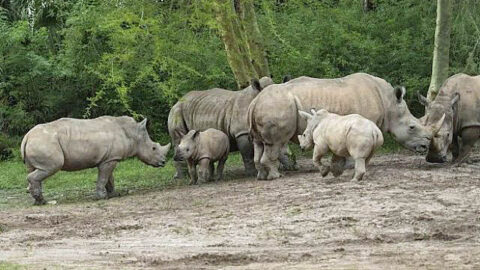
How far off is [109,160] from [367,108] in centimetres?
416

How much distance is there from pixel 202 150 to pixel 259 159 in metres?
1.03

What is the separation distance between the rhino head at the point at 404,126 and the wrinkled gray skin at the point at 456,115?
167 millimetres

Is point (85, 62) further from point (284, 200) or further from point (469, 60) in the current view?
point (284, 200)

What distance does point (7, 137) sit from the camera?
75.9ft


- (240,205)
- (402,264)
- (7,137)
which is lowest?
(7,137)

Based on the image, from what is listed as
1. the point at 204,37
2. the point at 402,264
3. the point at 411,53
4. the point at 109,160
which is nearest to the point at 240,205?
the point at 109,160

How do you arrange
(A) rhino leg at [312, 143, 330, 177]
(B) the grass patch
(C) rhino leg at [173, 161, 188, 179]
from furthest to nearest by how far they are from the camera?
1. (C) rhino leg at [173, 161, 188, 179]
2. (A) rhino leg at [312, 143, 330, 177]
3. (B) the grass patch

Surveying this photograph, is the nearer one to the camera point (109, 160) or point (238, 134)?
point (109, 160)

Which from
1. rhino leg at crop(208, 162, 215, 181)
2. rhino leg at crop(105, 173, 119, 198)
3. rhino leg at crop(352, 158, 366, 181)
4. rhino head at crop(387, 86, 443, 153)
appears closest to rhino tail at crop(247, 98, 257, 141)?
rhino leg at crop(208, 162, 215, 181)

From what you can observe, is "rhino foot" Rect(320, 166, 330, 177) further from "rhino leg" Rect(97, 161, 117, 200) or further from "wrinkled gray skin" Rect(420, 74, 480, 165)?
"rhino leg" Rect(97, 161, 117, 200)

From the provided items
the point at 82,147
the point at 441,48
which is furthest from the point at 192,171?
the point at 441,48

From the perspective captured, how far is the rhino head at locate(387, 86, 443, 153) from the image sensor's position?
15625mm

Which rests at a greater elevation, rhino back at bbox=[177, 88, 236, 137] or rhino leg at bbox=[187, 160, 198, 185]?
rhino back at bbox=[177, 88, 236, 137]

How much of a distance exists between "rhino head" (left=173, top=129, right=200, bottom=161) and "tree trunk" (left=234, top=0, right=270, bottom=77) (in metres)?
3.15
